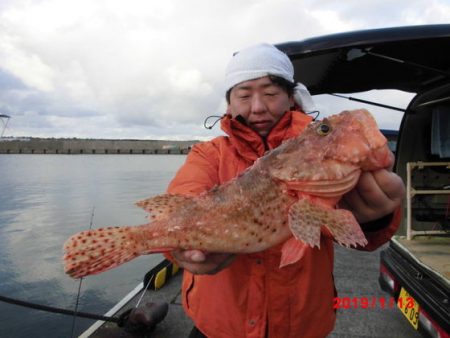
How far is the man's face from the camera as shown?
255 cm

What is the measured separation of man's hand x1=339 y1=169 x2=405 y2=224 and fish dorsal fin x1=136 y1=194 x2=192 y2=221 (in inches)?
40.6

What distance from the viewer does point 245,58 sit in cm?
265

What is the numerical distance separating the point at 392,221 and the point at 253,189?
0.98 metres

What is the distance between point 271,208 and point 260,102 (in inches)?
33.1

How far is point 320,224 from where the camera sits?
75.4 inches

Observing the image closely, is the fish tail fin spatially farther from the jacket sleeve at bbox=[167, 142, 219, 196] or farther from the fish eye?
the fish eye

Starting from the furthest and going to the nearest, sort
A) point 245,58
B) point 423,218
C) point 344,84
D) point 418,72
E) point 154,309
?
1. point 423,218
2. point 344,84
3. point 418,72
4. point 154,309
5. point 245,58

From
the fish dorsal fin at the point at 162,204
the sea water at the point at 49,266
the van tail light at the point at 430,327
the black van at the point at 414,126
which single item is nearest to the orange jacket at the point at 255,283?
the fish dorsal fin at the point at 162,204

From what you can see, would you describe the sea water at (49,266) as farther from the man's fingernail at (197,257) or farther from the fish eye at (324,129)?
the fish eye at (324,129)

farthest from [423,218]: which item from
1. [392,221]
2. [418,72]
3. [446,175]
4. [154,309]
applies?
[154,309]

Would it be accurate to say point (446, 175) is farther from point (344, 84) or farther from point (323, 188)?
point (323, 188)

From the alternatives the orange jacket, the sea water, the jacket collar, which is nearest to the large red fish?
the orange jacket

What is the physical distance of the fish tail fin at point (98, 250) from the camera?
6.75ft

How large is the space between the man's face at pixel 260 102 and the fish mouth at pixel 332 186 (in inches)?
28.0
